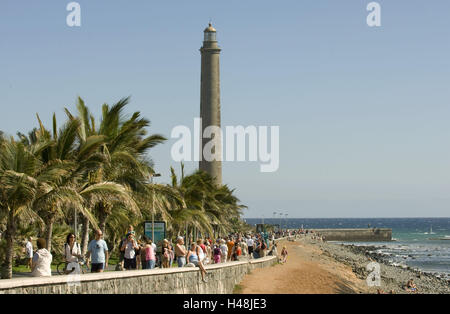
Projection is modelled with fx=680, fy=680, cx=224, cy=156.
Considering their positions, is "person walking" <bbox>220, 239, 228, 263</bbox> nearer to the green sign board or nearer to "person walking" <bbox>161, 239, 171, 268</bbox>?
the green sign board

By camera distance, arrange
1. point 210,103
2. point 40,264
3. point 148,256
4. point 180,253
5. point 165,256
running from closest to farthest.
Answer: point 40,264 → point 148,256 → point 180,253 → point 165,256 → point 210,103

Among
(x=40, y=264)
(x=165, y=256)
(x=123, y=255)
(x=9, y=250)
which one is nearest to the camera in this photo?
(x=40, y=264)

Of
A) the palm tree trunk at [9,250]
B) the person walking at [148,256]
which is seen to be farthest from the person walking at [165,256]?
the palm tree trunk at [9,250]

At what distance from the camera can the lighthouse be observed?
232 feet

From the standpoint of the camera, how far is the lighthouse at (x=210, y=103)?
70812mm

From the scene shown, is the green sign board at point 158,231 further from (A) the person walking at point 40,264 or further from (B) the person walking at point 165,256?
(A) the person walking at point 40,264

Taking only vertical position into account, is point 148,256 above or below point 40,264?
below

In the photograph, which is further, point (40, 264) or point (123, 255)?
point (123, 255)

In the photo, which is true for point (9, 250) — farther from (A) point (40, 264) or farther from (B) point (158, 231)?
(B) point (158, 231)

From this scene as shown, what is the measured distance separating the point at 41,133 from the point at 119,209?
8.53 metres

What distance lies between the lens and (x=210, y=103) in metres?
70.8

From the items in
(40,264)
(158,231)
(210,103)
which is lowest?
(40,264)

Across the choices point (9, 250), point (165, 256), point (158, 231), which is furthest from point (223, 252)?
point (9, 250)
